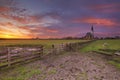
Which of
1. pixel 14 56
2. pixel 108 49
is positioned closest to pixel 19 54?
pixel 14 56

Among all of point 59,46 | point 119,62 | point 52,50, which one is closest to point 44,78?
point 119,62

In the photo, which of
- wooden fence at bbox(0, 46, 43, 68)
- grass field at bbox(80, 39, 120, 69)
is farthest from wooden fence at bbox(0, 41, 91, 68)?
grass field at bbox(80, 39, 120, 69)

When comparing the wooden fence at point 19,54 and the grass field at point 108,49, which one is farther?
the grass field at point 108,49

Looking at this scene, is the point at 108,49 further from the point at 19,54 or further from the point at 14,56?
the point at 14,56

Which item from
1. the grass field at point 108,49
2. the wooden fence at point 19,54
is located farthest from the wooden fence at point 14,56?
the grass field at point 108,49

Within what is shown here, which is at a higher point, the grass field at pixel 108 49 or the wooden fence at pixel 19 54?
the wooden fence at pixel 19 54

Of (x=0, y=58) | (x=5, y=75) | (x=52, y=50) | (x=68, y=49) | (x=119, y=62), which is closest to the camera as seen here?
(x=5, y=75)

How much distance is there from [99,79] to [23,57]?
388 inches

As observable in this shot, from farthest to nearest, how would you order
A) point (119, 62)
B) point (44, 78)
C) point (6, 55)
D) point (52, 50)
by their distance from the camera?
point (52, 50)
point (119, 62)
point (6, 55)
point (44, 78)

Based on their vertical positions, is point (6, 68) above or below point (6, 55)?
below

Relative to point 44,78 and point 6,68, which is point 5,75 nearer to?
point 6,68

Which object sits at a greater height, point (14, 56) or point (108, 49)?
point (14, 56)

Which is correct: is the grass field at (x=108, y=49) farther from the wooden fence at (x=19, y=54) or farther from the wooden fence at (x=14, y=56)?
the wooden fence at (x=14, y=56)

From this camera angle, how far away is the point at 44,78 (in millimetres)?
10820
